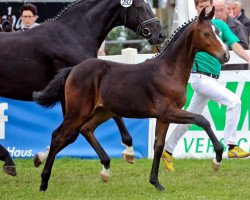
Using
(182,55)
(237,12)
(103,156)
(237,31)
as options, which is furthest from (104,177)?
(237,12)

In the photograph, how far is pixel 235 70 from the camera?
1155 cm

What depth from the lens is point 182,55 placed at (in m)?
8.72

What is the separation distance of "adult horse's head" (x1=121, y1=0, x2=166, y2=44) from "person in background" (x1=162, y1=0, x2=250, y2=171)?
60 centimetres

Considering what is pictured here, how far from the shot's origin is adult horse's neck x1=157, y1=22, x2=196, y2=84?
8.69 metres

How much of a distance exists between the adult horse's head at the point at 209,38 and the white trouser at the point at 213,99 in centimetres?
154

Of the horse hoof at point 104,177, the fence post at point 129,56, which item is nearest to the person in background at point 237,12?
the fence post at point 129,56

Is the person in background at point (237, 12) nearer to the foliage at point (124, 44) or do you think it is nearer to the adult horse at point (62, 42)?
the adult horse at point (62, 42)

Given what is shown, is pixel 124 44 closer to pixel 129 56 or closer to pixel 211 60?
pixel 129 56

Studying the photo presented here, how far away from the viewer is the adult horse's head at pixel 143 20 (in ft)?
32.6

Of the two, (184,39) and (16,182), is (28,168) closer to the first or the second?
(16,182)

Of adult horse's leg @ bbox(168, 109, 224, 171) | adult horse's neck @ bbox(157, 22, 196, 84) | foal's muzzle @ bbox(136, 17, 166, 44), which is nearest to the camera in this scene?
adult horse's leg @ bbox(168, 109, 224, 171)

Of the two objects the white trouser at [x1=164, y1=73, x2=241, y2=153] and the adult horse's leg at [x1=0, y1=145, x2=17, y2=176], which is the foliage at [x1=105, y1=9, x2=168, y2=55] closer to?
the white trouser at [x1=164, y1=73, x2=241, y2=153]

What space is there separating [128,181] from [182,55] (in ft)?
5.62

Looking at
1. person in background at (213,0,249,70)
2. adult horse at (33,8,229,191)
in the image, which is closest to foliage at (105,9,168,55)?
person in background at (213,0,249,70)
